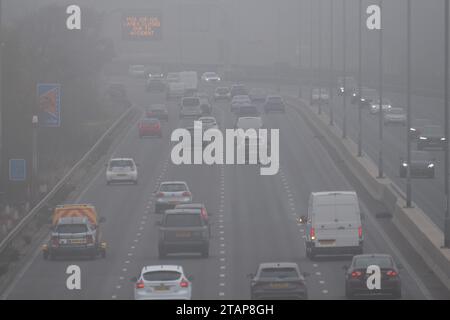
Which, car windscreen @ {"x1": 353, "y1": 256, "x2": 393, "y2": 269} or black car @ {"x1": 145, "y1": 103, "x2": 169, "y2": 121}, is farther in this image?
black car @ {"x1": 145, "y1": 103, "x2": 169, "y2": 121}

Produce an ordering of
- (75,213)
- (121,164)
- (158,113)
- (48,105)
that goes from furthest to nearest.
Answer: (158,113), (121,164), (48,105), (75,213)

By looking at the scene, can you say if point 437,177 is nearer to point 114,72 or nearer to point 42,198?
point 42,198

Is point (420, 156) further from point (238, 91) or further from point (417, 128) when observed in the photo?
point (238, 91)

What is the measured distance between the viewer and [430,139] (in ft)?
281

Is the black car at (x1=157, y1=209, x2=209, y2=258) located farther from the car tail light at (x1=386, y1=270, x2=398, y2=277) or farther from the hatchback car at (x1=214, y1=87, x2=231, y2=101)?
the hatchback car at (x1=214, y1=87, x2=231, y2=101)

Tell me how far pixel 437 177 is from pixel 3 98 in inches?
1105

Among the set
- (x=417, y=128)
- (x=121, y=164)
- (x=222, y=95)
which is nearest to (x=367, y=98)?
(x=222, y=95)

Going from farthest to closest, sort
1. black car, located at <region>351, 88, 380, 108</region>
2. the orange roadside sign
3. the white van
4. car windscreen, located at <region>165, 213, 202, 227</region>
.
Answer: black car, located at <region>351, 88, 380, 108</region> → the orange roadside sign → car windscreen, located at <region>165, 213, 202, 227</region> → the white van

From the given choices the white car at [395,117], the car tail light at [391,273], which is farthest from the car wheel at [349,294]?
the white car at [395,117]

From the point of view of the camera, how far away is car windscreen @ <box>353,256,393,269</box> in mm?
39062

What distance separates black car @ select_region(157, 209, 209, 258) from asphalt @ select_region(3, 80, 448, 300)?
48 centimetres

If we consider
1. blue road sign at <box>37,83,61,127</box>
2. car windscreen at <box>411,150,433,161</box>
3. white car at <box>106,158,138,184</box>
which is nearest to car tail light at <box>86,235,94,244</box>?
blue road sign at <box>37,83,61,127</box>

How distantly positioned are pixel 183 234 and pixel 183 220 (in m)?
0.53

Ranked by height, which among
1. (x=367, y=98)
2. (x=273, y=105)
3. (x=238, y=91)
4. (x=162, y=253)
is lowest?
(x=162, y=253)
